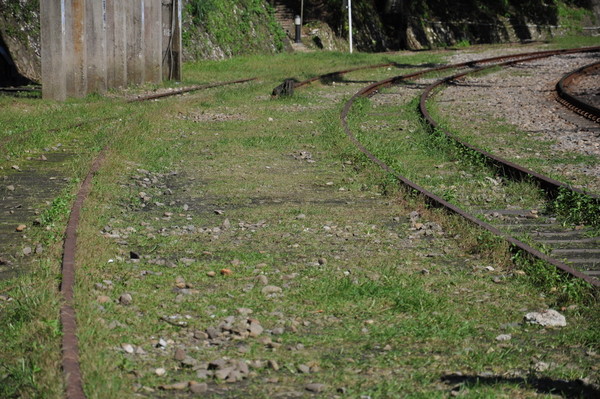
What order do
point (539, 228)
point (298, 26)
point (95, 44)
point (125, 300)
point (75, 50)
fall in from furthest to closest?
point (298, 26) → point (95, 44) → point (75, 50) → point (539, 228) → point (125, 300)

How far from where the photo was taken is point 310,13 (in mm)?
38281

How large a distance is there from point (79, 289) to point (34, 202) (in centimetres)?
295

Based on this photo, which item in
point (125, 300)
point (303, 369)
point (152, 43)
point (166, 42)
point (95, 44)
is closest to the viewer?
point (303, 369)

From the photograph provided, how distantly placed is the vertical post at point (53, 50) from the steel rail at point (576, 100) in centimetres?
918

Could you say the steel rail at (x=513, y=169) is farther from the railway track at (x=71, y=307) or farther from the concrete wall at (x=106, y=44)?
the concrete wall at (x=106, y=44)

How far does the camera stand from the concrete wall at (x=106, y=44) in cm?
1527

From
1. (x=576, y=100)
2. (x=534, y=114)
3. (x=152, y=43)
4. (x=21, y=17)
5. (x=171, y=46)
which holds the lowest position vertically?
(x=534, y=114)

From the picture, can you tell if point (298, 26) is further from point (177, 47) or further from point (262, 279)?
point (262, 279)

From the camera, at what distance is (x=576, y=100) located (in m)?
16.2

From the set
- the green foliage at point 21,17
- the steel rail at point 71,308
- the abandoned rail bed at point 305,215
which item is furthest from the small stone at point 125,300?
the green foliage at point 21,17

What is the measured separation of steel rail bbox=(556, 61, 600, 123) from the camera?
14.9 m

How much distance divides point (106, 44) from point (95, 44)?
0.69 meters

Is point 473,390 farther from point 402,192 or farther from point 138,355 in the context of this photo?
point 402,192

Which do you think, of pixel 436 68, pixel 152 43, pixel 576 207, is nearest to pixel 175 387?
pixel 576 207
